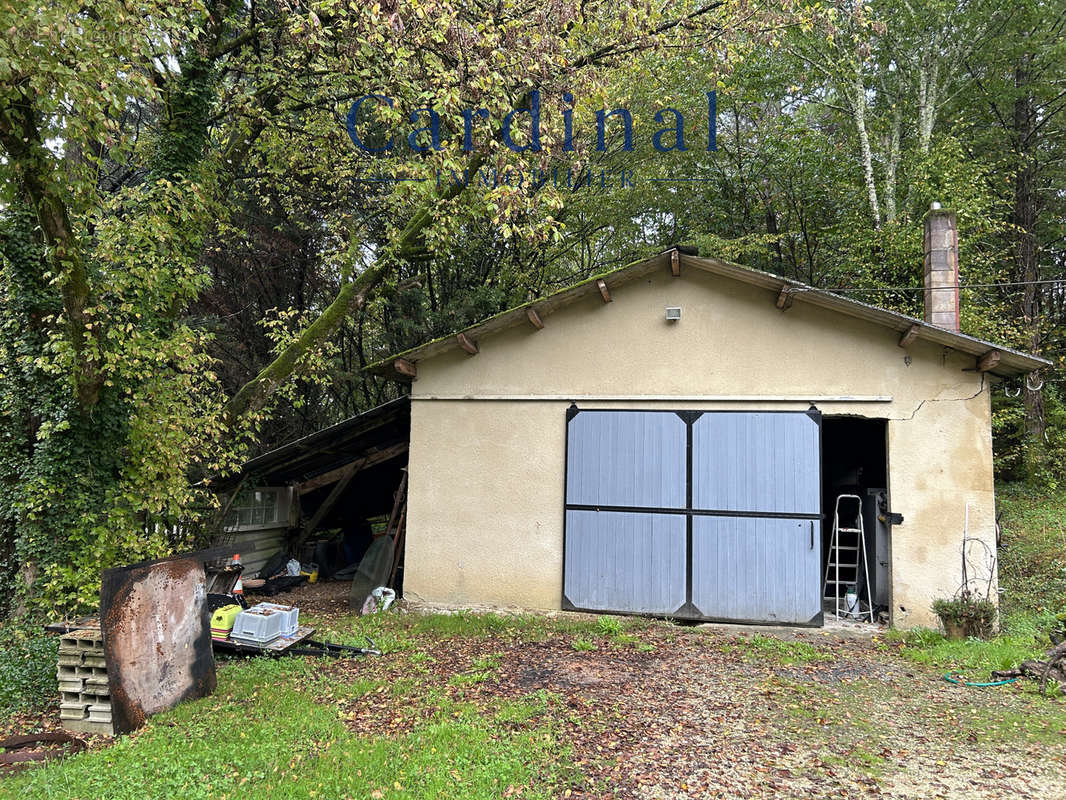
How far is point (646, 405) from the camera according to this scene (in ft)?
23.5

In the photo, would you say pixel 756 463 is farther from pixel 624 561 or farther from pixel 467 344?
pixel 467 344

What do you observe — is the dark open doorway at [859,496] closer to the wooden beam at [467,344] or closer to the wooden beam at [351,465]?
the wooden beam at [467,344]

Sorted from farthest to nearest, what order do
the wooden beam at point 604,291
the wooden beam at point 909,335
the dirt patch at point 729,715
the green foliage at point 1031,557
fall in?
1. the wooden beam at point 604,291
2. the green foliage at point 1031,557
3. the wooden beam at point 909,335
4. the dirt patch at point 729,715

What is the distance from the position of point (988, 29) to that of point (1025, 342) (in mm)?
5925

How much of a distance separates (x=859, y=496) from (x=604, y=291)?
4275mm

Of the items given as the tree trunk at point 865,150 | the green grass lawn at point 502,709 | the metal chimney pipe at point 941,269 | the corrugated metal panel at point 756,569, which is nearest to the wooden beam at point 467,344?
the green grass lawn at point 502,709

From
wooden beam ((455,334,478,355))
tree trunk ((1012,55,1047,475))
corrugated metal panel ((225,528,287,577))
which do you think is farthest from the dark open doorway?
corrugated metal panel ((225,528,287,577))

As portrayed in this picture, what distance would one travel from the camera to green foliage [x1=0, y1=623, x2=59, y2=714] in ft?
16.1

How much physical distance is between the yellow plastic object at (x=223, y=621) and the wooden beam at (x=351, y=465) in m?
3.77

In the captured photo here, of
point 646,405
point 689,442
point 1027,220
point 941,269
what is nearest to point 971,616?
point 689,442

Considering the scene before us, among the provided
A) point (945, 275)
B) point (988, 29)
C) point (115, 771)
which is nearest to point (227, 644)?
point (115, 771)

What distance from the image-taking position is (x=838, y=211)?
1349 cm

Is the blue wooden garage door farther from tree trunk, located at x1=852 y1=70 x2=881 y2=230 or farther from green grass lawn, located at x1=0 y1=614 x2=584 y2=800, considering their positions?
tree trunk, located at x1=852 y1=70 x2=881 y2=230

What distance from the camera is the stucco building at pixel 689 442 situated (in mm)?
6461
